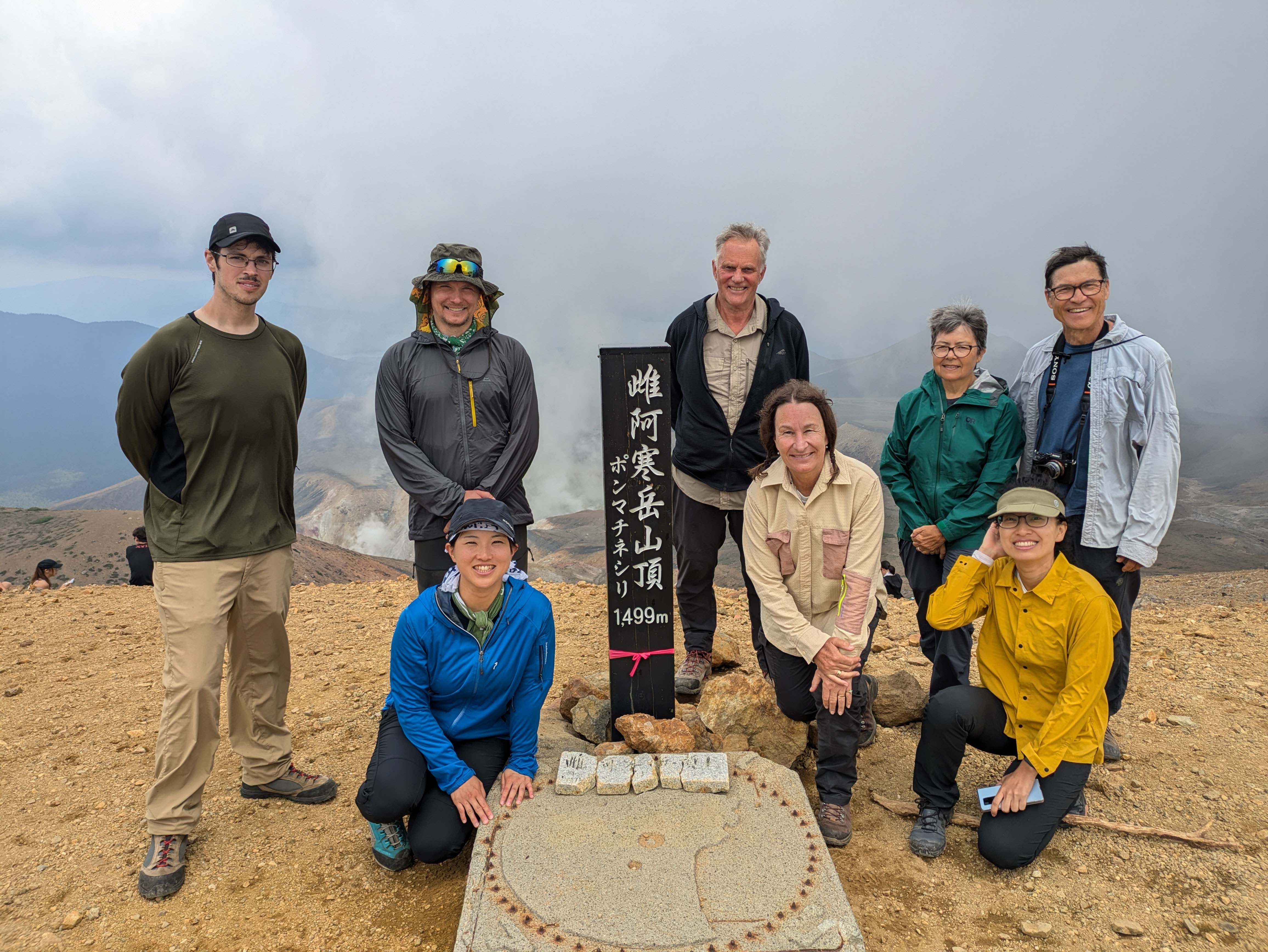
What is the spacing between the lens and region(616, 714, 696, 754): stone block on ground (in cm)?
423

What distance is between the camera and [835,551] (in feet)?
13.0

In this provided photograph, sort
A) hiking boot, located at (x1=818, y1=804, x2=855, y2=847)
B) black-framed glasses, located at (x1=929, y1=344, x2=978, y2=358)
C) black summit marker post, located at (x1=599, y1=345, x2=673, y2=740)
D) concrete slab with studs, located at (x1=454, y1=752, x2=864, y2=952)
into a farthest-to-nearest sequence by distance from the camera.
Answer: black summit marker post, located at (x1=599, y1=345, x2=673, y2=740), black-framed glasses, located at (x1=929, y1=344, x2=978, y2=358), hiking boot, located at (x1=818, y1=804, x2=855, y2=847), concrete slab with studs, located at (x1=454, y1=752, x2=864, y2=952)

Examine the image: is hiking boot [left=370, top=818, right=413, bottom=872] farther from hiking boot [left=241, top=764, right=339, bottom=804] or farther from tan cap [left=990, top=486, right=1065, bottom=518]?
tan cap [left=990, top=486, right=1065, bottom=518]

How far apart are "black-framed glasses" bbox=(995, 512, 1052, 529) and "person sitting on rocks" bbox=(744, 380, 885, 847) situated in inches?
23.4

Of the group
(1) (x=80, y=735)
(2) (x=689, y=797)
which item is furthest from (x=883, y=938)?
(1) (x=80, y=735)

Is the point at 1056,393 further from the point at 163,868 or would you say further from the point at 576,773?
the point at 163,868

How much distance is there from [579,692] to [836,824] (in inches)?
76.6

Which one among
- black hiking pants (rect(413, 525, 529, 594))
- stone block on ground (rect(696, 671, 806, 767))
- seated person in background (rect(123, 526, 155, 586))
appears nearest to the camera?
black hiking pants (rect(413, 525, 529, 594))

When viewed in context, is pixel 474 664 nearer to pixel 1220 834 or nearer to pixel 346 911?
pixel 346 911

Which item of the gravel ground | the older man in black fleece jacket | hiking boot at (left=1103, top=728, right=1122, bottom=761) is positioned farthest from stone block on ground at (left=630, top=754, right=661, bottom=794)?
hiking boot at (left=1103, top=728, right=1122, bottom=761)

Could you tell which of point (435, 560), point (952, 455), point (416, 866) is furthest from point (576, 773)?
point (952, 455)

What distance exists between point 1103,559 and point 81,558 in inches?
1186

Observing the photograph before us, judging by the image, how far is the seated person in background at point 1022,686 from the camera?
3570 mm

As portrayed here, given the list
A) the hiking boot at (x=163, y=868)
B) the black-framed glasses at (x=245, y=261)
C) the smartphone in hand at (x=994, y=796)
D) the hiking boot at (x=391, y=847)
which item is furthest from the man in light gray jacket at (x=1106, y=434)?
the hiking boot at (x=163, y=868)
